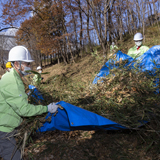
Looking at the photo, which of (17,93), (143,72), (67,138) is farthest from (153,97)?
(17,93)

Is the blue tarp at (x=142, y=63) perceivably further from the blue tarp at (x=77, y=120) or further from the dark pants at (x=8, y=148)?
the dark pants at (x=8, y=148)

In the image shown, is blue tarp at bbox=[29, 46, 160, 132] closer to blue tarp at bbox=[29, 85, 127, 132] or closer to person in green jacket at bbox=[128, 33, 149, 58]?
blue tarp at bbox=[29, 85, 127, 132]

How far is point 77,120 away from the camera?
1.71 meters

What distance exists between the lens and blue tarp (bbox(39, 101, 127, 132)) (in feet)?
5.62

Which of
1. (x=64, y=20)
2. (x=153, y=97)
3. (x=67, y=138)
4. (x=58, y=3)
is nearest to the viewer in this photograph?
(x=153, y=97)

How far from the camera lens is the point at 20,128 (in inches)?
70.2

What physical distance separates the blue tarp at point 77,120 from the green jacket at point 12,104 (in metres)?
0.46

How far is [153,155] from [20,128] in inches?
67.1

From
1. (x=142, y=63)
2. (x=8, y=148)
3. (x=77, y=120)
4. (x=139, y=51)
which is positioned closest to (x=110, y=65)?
(x=142, y=63)

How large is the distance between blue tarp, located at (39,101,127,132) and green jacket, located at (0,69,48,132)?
459 millimetres

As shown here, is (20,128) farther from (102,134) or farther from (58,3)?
(58,3)

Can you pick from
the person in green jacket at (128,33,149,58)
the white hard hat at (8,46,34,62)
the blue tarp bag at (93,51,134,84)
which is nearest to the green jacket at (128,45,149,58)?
the person in green jacket at (128,33,149,58)

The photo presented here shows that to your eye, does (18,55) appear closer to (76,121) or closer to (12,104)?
(12,104)

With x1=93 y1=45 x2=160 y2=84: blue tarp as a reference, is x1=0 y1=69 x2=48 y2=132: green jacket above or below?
below
